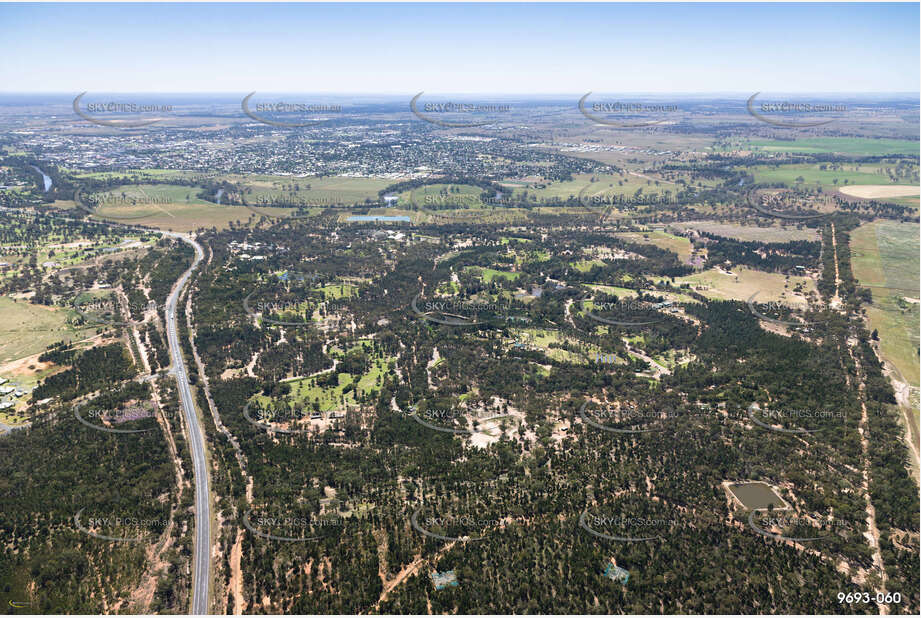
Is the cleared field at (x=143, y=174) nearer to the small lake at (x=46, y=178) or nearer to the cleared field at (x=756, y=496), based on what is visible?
the small lake at (x=46, y=178)

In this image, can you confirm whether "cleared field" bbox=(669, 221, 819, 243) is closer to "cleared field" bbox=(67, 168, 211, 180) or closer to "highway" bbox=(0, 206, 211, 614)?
"highway" bbox=(0, 206, 211, 614)

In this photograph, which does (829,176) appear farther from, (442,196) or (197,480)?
(197,480)

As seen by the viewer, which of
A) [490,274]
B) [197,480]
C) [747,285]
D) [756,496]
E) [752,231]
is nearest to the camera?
[756,496]

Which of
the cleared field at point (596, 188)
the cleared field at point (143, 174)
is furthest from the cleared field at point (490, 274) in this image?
the cleared field at point (143, 174)

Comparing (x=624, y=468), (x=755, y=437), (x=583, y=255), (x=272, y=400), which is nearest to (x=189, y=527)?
(x=272, y=400)

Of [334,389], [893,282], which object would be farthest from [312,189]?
[893,282]

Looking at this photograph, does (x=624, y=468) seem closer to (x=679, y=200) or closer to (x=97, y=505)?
(x=97, y=505)

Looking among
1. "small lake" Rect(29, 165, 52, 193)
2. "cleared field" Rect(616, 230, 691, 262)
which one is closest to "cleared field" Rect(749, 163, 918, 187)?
"cleared field" Rect(616, 230, 691, 262)
